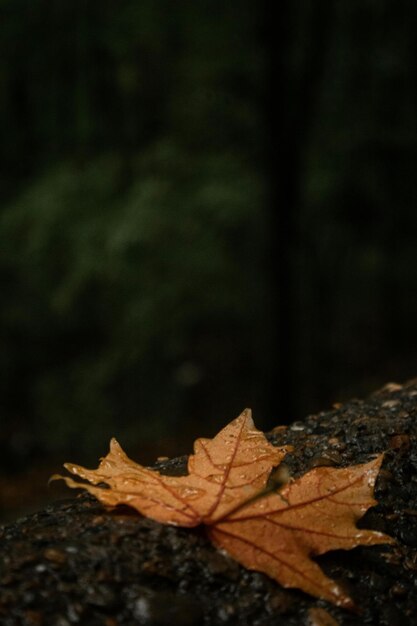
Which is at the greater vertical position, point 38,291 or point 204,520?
point 38,291

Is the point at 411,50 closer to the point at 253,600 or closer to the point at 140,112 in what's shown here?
the point at 140,112

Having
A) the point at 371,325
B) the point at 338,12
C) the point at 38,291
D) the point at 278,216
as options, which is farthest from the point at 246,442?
the point at 371,325

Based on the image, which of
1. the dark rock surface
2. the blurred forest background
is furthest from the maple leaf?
the blurred forest background

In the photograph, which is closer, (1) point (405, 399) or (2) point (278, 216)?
(1) point (405, 399)

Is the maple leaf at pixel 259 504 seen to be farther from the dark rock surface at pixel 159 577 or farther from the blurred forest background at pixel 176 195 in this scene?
the blurred forest background at pixel 176 195

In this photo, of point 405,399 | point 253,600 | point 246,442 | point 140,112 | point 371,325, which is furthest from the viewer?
point 371,325

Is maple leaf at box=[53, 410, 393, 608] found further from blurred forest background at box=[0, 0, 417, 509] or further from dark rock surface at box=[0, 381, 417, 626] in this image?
blurred forest background at box=[0, 0, 417, 509]
